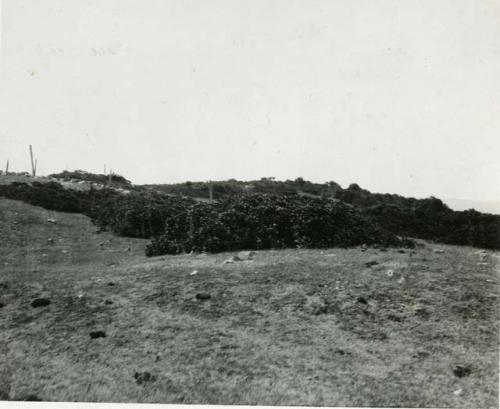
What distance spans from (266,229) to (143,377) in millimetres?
5948

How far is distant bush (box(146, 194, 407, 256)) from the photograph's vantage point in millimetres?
9891

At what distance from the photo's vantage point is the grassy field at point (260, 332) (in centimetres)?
419

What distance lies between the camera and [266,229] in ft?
32.9

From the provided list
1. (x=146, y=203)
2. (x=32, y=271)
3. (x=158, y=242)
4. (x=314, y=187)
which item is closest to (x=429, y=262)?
(x=158, y=242)

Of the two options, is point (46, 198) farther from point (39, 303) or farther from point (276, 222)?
point (39, 303)

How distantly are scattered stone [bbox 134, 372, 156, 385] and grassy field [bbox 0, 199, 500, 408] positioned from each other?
1 cm

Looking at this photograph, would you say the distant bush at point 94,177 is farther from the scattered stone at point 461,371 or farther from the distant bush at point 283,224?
the scattered stone at point 461,371

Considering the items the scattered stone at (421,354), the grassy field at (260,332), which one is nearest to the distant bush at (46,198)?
the grassy field at (260,332)

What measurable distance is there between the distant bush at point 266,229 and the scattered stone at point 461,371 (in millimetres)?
5586

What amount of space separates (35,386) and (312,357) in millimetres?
2746

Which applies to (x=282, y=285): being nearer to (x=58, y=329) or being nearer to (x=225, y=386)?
(x=225, y=386)

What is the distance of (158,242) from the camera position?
34.1 feet

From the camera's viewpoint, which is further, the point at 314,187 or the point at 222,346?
the point at 314,187

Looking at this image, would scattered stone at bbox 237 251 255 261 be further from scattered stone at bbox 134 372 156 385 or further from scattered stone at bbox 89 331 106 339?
scattered stone at bbox 134 372 156 385
